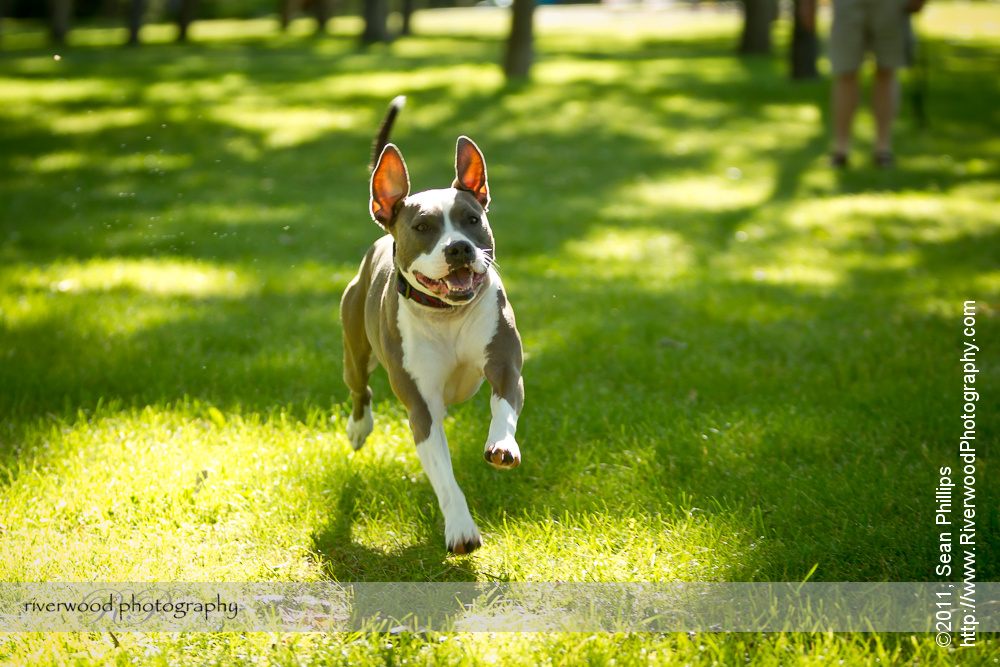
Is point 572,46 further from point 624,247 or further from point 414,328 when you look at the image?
point 414,328

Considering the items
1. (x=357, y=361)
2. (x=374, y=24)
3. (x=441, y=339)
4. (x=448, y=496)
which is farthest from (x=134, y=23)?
(x=448, y=496)

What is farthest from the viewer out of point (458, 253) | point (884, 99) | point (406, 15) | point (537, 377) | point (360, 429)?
point (406, 15)

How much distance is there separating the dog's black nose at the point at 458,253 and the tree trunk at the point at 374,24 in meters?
23.7

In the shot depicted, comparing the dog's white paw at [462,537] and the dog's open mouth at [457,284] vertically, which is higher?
the dog's open mouth at [457,284]

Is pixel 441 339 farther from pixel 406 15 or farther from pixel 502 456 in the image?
pixel 406 15

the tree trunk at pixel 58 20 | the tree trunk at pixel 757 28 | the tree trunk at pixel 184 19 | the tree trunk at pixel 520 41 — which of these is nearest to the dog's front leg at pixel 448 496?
the tree trunk at pixel 520 41

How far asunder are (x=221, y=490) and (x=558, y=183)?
23.8 feet

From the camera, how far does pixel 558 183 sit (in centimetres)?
1031

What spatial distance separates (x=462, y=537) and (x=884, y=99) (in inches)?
328

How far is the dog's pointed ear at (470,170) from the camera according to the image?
3339 mm

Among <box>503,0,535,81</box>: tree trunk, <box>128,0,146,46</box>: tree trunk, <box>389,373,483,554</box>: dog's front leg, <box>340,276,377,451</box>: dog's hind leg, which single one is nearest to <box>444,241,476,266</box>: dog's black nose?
<box>389,373,483,554</box>: dog's front leg

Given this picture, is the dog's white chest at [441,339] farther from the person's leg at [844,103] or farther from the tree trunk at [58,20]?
the tree trunk at [58,20]

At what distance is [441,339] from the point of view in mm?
3266

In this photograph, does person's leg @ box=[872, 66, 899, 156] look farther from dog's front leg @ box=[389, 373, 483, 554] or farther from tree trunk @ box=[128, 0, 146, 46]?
tree trunk @ box=[128, 0, 146, 46]
